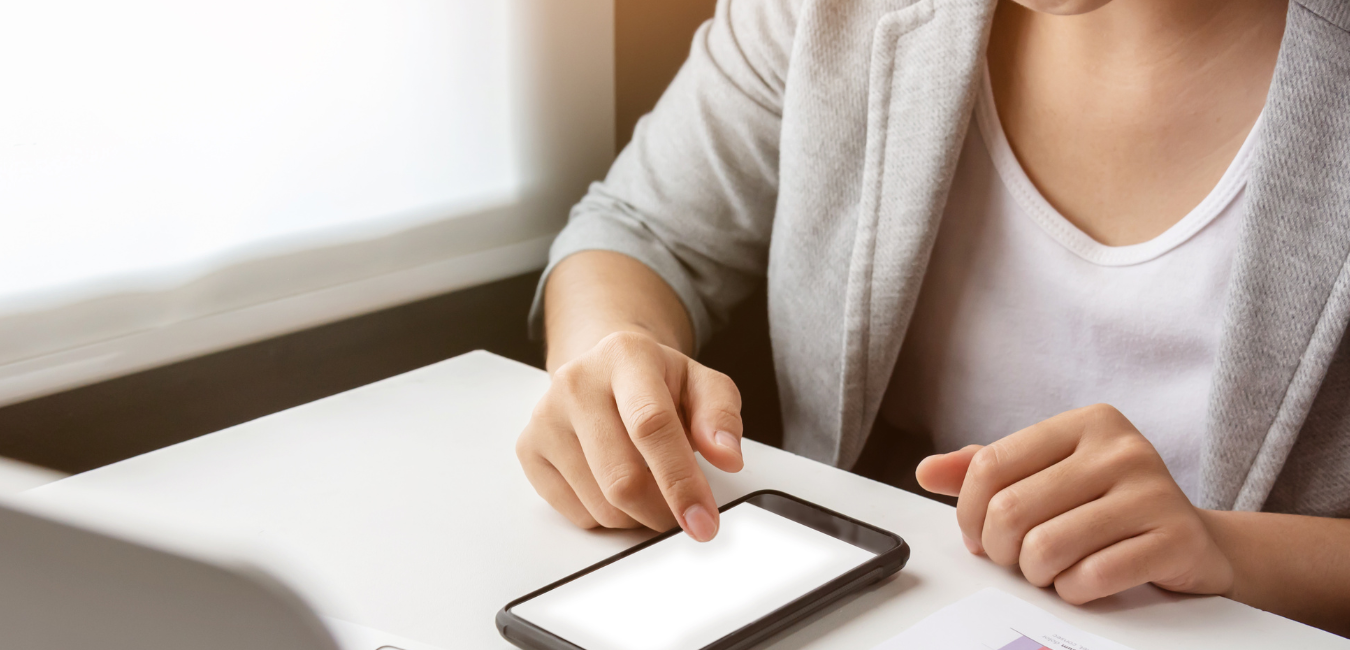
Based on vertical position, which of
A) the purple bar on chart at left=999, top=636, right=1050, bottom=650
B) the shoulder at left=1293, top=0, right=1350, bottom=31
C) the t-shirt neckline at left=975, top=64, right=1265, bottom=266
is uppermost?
the shoulder at left=1293, top=0, right=1350, bottom=31

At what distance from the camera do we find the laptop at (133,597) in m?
0.16

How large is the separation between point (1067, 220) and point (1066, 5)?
0.60ft

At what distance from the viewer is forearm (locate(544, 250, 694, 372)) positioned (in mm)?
751

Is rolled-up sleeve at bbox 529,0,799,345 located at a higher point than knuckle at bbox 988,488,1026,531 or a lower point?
higher

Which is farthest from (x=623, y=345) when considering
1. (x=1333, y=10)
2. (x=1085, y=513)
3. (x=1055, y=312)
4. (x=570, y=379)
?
(x=1333, y=10)

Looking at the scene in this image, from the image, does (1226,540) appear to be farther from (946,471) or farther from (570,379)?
(570,379)

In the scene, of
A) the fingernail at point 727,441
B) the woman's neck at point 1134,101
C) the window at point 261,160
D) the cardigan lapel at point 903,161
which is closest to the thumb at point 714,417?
the fingernail at point 727,441

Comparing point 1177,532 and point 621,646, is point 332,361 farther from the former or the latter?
point 1177,532

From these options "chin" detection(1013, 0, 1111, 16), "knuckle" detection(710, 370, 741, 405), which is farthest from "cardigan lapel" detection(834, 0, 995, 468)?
"knuckle" detection(710, 370, 741, 405)

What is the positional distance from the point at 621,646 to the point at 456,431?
0.89 feet

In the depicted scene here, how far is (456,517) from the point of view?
21.4 inches

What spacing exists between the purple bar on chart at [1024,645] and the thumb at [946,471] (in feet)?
0.30

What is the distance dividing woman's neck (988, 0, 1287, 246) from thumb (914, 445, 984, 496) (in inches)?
11.7

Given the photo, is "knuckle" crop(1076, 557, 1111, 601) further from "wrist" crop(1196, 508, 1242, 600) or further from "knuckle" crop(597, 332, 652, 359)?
"knuckle" crop(597, 332, 652, 359)
